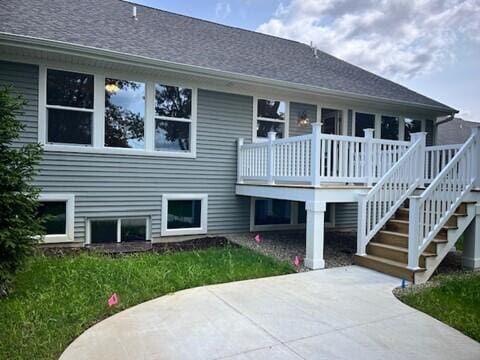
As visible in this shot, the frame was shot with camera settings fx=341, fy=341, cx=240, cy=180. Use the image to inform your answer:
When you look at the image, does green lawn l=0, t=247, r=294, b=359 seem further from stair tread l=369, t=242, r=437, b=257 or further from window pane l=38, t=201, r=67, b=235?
stair tread l=369, t=242, r=437, b=257

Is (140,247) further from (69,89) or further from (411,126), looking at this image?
(411,126)

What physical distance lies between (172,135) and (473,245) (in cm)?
611

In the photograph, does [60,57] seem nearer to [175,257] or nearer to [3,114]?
[3,114]

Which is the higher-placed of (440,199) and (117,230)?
(440,199)

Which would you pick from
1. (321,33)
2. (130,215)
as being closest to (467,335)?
(130,215)

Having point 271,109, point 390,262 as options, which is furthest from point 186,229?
point 390,262

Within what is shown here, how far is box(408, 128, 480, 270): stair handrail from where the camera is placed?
16.3ft

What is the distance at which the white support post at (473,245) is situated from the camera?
229 inches

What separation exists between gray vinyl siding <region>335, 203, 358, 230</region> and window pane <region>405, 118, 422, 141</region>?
2.94 meters

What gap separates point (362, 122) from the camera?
9.89 m

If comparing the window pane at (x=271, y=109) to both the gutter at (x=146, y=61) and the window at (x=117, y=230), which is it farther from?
the window at (x=117, y=230)

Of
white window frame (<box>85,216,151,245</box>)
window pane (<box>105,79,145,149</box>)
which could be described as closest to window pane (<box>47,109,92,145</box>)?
window pane (<box>105,79,145,149</box>)

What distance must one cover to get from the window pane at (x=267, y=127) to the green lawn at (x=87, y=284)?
3255 millimetres

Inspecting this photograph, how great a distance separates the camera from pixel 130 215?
7145mm
